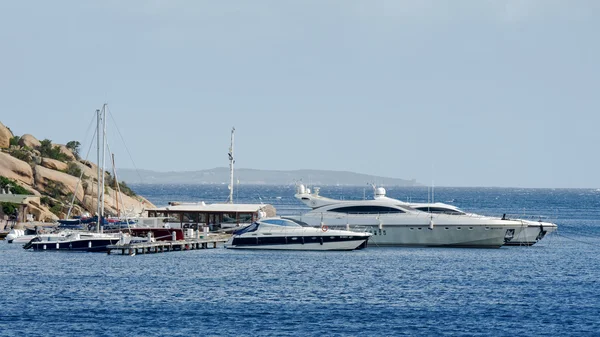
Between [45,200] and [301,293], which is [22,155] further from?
[301,293]

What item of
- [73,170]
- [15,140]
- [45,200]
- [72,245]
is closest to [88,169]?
[73,170]

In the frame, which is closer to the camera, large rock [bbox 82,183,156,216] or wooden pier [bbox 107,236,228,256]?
wooden pier [bbox 107,236,228,256]

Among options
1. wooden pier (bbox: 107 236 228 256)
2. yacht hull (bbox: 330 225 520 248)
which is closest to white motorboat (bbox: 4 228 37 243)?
wooden pier (bbox: 107 236 228 256)

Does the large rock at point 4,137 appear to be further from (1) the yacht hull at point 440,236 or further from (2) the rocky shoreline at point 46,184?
(1) the yacht hull at point 440,236

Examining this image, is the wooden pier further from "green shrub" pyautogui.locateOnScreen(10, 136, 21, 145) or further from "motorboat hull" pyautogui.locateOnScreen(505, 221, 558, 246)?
"green shrub" pyautogui.locateOnScreen(10, 136, 21, 145)

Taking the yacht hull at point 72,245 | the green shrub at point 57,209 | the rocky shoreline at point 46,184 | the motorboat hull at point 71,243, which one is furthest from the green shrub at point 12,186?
the yacht hull at point 72,245

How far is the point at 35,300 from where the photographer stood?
45.9 m

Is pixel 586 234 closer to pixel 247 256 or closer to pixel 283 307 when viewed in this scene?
pixel 247 256

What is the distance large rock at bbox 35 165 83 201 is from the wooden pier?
27030mm

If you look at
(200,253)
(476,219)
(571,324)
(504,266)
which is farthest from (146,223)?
(571,324)

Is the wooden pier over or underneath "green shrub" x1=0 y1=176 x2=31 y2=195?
underneath

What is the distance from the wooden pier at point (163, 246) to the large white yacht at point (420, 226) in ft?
27.9

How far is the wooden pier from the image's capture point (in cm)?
6819

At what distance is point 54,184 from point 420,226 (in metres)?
40.6
